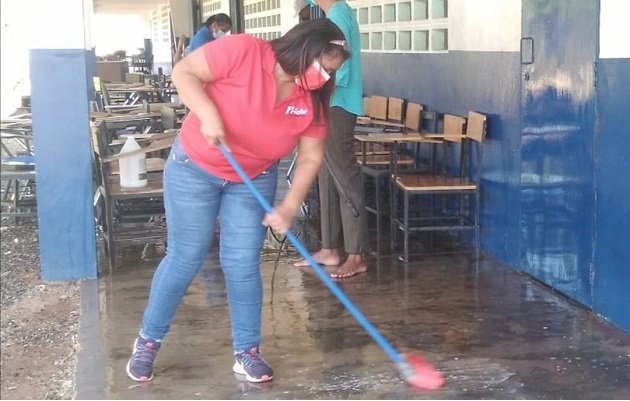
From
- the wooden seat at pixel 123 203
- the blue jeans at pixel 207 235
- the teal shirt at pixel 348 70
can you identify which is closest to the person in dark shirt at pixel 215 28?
the wooden seat at pixel 123 203

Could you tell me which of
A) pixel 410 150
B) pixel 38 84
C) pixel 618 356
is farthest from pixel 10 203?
pixel 618 356

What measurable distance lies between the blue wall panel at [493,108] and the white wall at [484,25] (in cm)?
6

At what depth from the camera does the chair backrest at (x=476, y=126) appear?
5508 mm

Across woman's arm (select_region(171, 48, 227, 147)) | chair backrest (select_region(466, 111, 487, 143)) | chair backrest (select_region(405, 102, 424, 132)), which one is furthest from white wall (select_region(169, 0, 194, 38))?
woman's arm (select_region(171, 48, 227, 147))

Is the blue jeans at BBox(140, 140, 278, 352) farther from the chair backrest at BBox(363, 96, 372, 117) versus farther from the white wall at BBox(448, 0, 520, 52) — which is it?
the chair backrest at BBox(363, 96, 372, 117)

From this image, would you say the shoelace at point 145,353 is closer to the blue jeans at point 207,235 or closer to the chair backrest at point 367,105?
the blue jeans at point 207,235

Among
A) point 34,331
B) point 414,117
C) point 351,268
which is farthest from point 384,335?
point 414,117

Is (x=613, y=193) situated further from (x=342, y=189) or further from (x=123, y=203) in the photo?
(x=123, y=203)

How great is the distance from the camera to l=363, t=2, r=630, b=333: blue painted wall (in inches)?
163

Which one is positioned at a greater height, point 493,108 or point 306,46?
point 306,46

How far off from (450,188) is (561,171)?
0.92m

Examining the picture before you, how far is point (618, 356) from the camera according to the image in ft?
12.6

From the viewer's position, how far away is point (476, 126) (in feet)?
18.4

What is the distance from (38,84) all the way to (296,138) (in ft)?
6.98
